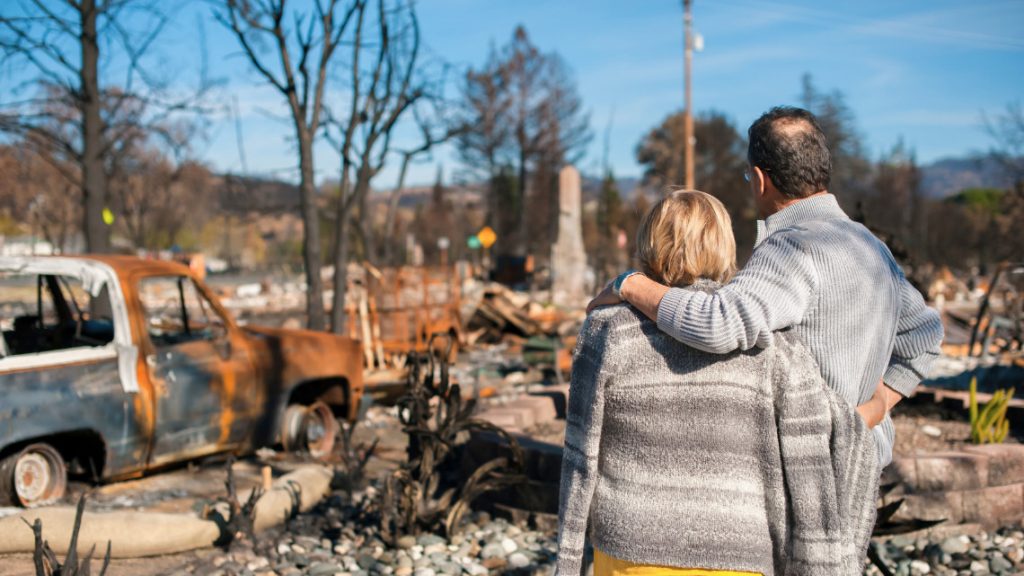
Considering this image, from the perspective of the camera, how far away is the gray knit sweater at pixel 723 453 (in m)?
2.12

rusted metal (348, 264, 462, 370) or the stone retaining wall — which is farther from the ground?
rusted metal (348, 264, 462, 370)

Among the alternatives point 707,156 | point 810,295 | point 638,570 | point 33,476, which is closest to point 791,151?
point 810,295

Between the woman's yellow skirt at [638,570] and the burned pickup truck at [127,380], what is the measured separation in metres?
4.24

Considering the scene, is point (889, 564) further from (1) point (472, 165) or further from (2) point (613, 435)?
(1) point (472, 165)

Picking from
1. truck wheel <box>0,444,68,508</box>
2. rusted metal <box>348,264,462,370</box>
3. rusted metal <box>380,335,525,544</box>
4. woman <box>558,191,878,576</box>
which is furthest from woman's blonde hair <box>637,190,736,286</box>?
rusted metal <box>348,264,462,370</box>

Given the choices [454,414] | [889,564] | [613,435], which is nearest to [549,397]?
[454,414]

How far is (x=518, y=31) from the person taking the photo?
48.7 meters

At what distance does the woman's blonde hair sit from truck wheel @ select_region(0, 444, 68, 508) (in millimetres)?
4583

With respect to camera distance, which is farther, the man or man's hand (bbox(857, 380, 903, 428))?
man's hand (bbox(857, 380, 903, 428))

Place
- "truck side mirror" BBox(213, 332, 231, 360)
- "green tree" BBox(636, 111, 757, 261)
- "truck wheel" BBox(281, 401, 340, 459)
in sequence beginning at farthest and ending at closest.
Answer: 1. "green tree" BBox(636, 111, 757, 261)
2. "truck wheel" BBox(281, 401, 340, 459)
3. "truck side mirror" BBox(213, 332, 231, 360)

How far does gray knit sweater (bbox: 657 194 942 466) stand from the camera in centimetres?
205

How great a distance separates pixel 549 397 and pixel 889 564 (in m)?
3.19

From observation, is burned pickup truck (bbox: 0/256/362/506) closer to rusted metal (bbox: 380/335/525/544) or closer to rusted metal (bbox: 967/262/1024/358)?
rusted metal (bbox: 380/335/525/544)

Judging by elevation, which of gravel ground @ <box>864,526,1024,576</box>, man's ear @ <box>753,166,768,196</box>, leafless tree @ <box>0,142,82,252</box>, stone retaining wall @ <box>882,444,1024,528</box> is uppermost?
leafless tree @ <box>0,142,82,252</box>
